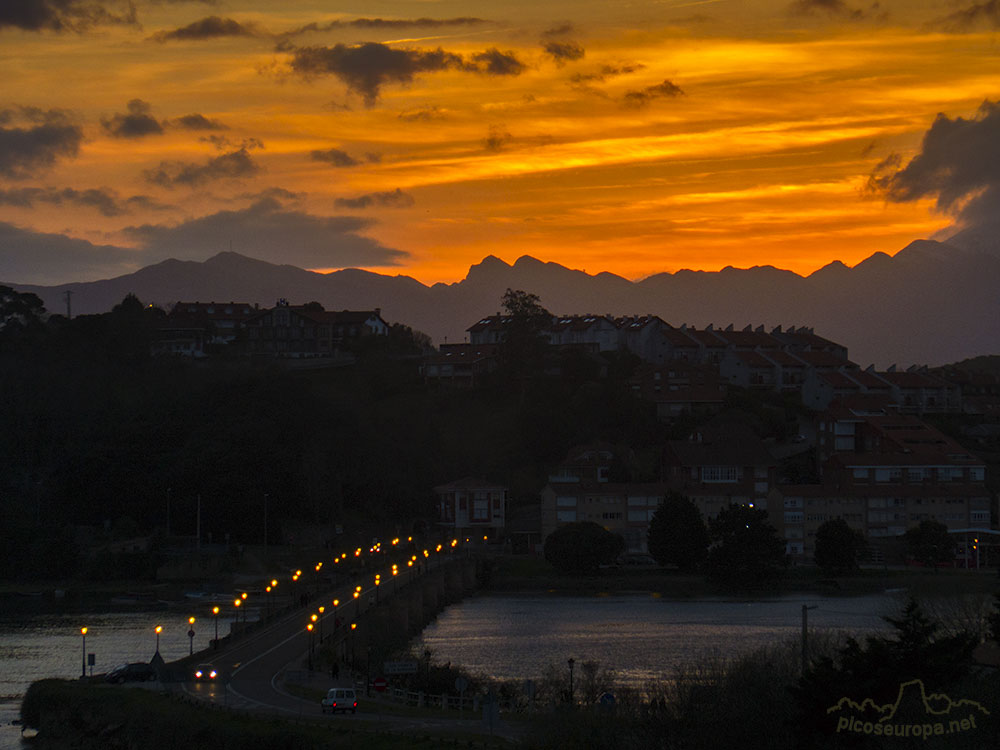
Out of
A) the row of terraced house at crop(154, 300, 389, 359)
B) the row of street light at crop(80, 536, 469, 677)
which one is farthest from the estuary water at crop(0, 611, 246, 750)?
the row of terraced house at crop(154, 300, 389, 359)

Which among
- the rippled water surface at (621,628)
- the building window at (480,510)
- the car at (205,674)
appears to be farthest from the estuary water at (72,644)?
the building window at (480,510)

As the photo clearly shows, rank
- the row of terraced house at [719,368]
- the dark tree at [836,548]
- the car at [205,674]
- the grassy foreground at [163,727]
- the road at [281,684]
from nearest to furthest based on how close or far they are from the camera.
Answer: the grassy foreground at [163,727] → the road at [281,684] → the car at [205,674] → the dark tree at [836,548] → the row of terraced house at [719,368]

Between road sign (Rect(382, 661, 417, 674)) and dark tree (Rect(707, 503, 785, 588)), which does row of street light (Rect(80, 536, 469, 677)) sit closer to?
road sign (Rect(382, 661, 417, 674))

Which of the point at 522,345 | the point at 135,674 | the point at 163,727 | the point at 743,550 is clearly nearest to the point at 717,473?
the point at 743,550

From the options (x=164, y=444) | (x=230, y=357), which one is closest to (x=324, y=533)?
(x=164, y=444)

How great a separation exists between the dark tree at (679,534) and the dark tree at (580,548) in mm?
1911

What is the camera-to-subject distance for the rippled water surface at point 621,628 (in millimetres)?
39312

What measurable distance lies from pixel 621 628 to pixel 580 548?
10574 mm

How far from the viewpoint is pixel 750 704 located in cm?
2189

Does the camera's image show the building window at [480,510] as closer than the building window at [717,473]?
No

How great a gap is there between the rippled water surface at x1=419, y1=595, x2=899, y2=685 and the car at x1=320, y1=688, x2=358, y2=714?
10.2 m

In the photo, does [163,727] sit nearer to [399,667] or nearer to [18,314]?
[399,667]

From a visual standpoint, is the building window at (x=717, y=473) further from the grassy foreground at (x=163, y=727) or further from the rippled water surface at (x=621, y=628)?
the grassy foreground at (x=163, y=727)

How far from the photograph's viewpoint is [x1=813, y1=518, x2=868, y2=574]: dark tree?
56594mm
